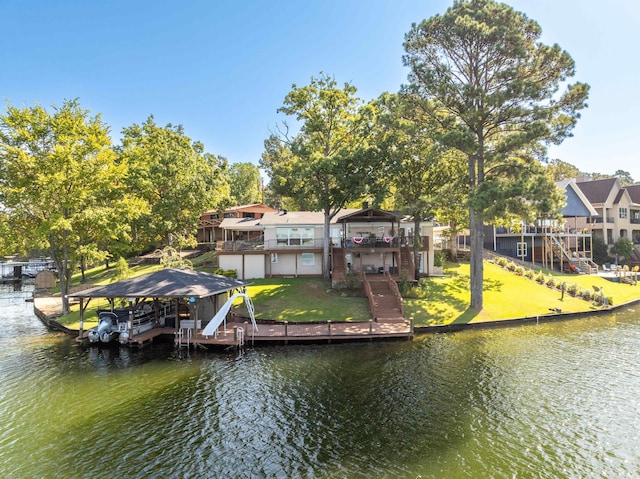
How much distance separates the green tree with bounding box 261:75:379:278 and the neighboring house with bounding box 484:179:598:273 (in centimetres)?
1967

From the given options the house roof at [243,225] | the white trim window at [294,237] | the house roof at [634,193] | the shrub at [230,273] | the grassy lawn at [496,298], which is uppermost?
the house roof at [634,193]

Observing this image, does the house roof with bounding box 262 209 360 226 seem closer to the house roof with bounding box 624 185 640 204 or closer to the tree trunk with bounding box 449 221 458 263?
the tree trunk with bounding box 449 221 458 263

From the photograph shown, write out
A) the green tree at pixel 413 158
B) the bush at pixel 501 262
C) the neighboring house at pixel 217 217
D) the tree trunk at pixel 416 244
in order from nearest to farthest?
1. the green tree at pixel 413 158
2. the tree trunk at pixel 416 244
3. the bush at pixel 501 262
4. the neighboring house at pixel 217 217

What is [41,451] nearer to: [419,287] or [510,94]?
[419,287]

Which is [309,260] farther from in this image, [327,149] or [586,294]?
[586,294]

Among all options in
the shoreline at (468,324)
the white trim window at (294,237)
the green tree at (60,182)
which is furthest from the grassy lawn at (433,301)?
the green tree at (60,182)

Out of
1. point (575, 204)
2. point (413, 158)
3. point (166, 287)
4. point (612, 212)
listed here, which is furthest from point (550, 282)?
point (166, 287)

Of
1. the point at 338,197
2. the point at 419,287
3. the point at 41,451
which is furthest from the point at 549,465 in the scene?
the point at 338,197

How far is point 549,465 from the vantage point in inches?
368

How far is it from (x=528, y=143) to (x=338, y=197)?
14.1 meters

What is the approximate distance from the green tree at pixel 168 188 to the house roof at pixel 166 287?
18.6m

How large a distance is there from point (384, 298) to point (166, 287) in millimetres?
14291

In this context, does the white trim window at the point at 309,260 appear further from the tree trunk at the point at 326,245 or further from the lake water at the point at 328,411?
the lake water at the point at 328,411

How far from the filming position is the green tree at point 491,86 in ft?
73.4
